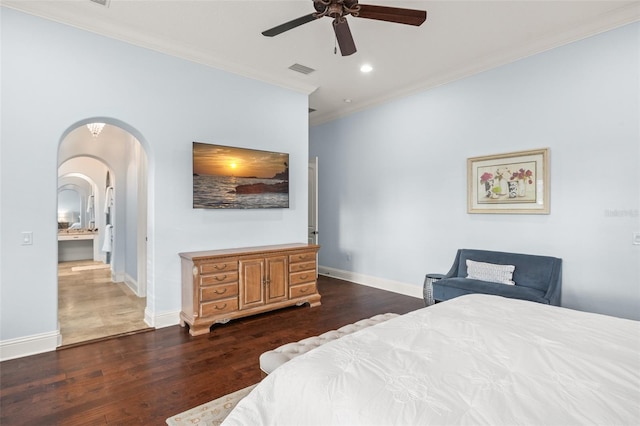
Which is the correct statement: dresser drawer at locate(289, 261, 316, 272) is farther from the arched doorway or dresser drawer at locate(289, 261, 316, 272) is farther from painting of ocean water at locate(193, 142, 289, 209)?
the arched doorway

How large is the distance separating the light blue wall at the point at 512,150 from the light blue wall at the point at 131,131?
4.79ft

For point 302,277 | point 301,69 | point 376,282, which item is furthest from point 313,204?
point 301,69

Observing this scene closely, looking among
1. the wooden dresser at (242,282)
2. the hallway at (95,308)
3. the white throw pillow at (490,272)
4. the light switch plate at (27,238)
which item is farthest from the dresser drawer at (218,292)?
the white throw pillow at (490,272)

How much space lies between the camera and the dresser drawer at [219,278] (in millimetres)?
3693

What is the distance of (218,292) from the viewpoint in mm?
3789

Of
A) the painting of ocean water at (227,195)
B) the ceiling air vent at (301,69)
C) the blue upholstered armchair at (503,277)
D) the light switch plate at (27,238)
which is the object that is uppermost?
the ceiling air vent at (301,69)

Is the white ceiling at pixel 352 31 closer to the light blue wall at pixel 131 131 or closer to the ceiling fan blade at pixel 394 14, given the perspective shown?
the light blue wall at pixel 131 131

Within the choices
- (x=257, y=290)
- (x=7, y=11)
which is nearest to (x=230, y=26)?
(x=7, y=11)

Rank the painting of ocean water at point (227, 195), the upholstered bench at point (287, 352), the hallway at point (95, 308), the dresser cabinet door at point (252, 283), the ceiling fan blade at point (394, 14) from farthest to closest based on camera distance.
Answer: the painting of ocean water at point (227, 195) < the dresser cabinet door at point (252, 283) < the hallway at point (95, 308) < the ceiling fan blade at point (394, 14) < the upholstered bench at point (287, 352)

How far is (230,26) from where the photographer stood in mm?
3498

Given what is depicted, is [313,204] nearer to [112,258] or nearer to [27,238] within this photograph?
[112,258]

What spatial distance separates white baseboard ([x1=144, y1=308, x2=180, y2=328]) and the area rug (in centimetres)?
184

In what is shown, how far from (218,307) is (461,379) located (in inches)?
119

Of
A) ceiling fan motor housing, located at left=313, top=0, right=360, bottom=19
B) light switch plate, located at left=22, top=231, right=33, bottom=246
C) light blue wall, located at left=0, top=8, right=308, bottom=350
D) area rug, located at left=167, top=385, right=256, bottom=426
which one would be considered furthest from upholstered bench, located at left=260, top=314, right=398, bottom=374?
light switch plate, located at left=22, top=231, right=33, bottom=246
